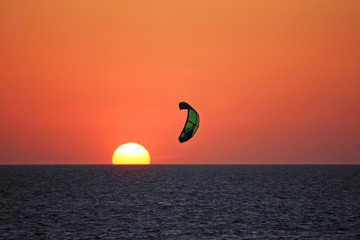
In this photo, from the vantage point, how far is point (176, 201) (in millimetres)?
68625

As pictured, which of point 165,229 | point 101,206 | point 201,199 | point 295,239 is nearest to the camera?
point 295,239

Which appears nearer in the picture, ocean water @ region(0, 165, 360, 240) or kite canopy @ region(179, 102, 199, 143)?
ocean water @ region(0, 165, 360, 240)

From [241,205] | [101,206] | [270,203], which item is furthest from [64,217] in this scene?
[270,203]

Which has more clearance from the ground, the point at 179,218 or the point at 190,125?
the point at 190,125

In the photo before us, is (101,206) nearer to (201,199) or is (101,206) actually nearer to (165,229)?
(201,199)

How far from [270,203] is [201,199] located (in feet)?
32.2

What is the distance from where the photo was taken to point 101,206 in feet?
204

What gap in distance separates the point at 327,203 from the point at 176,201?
65.0 ft

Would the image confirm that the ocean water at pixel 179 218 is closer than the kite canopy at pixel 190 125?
Yes

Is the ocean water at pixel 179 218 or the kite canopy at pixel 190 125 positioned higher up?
the kite canopy at pixel 190 125

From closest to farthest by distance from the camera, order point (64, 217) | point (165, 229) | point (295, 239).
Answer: point (295, 239)
point (165, 229)
point (64, 217)

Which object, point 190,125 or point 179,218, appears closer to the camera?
point 190,125

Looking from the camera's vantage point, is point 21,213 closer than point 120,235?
No

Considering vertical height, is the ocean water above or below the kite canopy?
below
